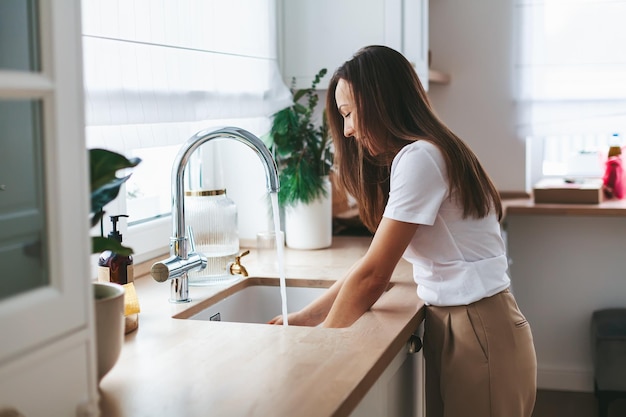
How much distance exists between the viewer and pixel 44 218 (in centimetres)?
98

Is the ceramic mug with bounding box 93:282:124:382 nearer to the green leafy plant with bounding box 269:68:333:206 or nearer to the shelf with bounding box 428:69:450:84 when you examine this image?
the green leafy plant with bounding box 269:68:333:206

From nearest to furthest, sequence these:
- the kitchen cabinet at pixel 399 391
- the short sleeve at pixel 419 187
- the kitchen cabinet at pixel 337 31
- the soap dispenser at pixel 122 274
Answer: the kitchen cabinet at pixel 399 391 < the soap dispenser at pixel 122 274 < the short sleeve at pixel 419 187 < the kitchen cabinet at pixel 337 31

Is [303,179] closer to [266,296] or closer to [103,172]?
[266,296]

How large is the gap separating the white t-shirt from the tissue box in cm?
158

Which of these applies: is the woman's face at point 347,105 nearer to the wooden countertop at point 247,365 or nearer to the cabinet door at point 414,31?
the wooden countertop at point 247,365

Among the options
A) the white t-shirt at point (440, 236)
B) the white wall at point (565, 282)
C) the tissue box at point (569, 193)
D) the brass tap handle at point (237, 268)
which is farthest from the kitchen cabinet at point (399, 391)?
the white wall at point (565, 282)

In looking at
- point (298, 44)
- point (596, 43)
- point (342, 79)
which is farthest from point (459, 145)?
point (596, 43)

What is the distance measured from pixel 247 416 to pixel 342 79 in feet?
3.41

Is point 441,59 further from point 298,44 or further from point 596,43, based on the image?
point 298,44

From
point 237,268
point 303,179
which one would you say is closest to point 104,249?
point 237,268

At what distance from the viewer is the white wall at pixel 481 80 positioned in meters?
3.69

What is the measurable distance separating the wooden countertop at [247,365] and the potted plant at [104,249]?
0.07 metres

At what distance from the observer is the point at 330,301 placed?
207cm

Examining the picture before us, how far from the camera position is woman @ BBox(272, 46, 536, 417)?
1853 millimetres
